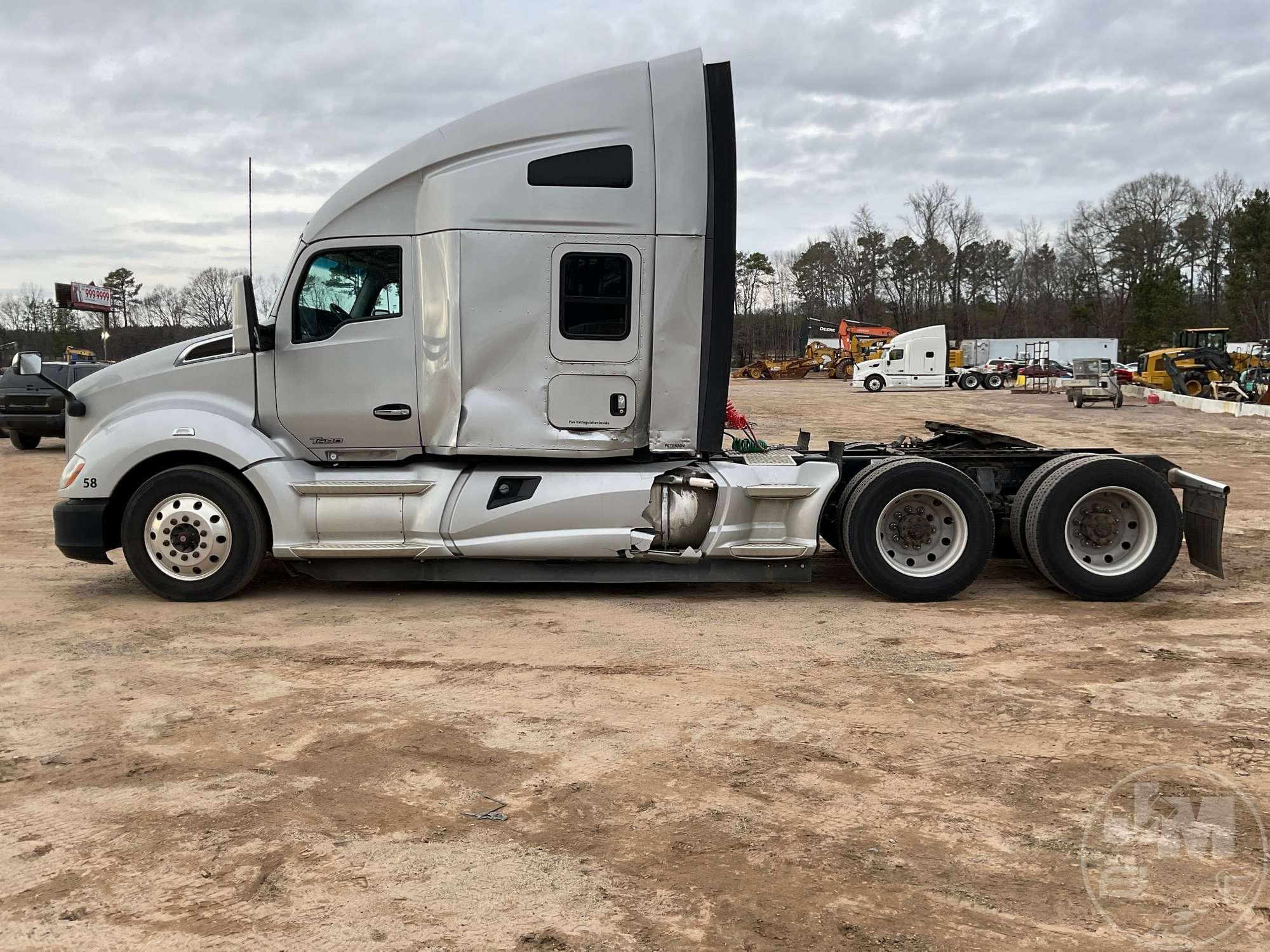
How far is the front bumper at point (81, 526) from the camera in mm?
7230

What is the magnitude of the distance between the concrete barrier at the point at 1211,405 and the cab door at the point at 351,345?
2638cm

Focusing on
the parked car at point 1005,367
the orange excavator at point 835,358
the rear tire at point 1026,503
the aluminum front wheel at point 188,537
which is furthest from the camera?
the orange excavator at point 835,358

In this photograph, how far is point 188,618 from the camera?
6.96m

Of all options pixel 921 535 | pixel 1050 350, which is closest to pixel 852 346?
pixel 1050 350

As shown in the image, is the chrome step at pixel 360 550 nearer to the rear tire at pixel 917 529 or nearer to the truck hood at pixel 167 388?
the truck hood at pixel 167 388

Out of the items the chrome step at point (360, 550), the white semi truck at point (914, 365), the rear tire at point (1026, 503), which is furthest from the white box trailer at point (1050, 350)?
the chrome step at point (360, 550)

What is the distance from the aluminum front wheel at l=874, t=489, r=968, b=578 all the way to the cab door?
373cm

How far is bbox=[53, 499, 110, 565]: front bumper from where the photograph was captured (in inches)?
285

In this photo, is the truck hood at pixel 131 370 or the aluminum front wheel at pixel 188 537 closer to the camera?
the aluminum front wheel at pixel 188 537

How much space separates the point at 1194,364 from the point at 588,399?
38.5 m

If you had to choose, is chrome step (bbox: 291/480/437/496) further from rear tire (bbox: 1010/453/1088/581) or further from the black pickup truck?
the black pickup truck

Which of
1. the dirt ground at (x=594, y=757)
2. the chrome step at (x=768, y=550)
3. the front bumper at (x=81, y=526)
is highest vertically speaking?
the front bumper at (x=81, y=526)

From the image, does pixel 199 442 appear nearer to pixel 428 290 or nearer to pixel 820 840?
pixel 428 290

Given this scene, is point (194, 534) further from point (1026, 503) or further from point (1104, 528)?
point (1104, 528)
